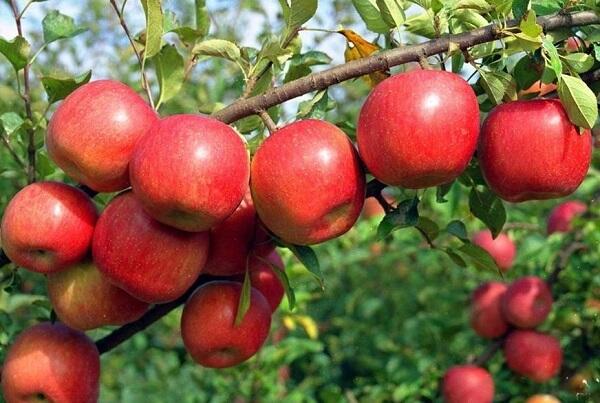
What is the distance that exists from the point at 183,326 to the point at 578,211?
1.49 meters

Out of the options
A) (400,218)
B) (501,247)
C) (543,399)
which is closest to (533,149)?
(400,218)

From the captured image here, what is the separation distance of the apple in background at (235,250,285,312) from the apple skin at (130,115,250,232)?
10.7 inches

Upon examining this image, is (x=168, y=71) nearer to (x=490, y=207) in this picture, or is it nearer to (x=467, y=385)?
(x=490, y=207)

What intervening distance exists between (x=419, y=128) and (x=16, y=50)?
66 cm

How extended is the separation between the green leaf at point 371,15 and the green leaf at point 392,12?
0.03m

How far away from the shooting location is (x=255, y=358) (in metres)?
2.29

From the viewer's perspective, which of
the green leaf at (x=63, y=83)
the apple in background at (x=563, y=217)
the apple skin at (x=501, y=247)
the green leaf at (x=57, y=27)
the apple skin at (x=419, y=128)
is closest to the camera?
the apple skin at (x=419, y=128)

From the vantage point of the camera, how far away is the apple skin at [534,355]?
2.20 m

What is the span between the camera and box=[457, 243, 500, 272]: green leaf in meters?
1.31

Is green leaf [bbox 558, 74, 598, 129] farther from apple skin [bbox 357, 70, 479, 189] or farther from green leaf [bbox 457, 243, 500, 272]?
green leaf [bbox 457, 243, 500, 272]

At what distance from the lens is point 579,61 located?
3.48ft

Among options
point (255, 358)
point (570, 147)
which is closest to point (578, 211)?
point (255, 358)

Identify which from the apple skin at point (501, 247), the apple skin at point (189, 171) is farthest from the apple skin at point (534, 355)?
the apple skin at point (189, 171)

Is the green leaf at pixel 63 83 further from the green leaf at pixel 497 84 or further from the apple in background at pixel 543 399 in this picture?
the apple in background at pixel 543 399
